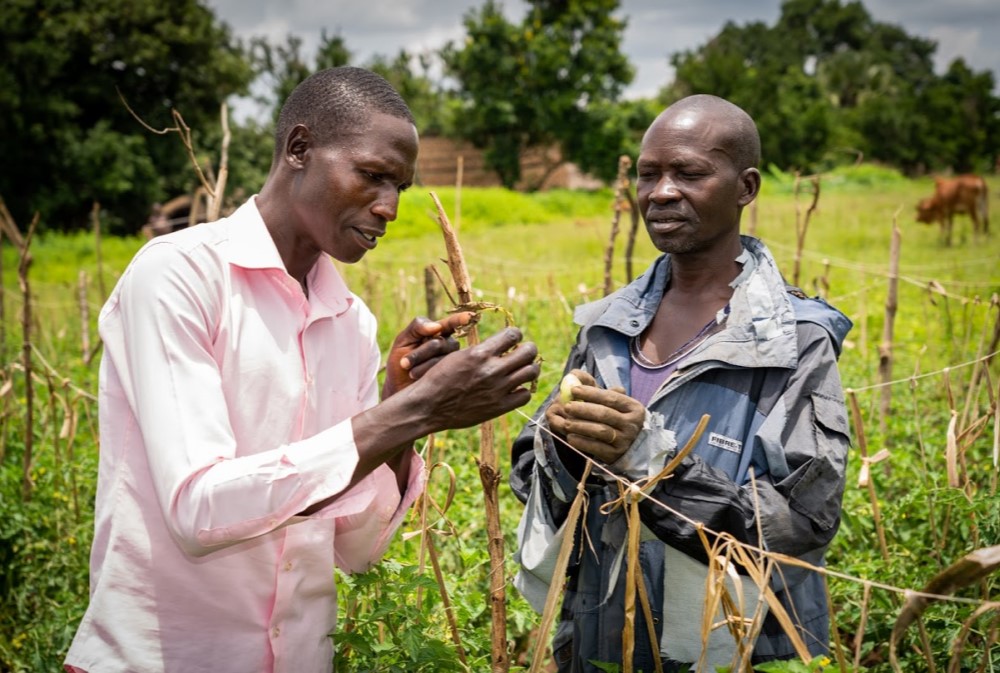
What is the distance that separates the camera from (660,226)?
1904 mm

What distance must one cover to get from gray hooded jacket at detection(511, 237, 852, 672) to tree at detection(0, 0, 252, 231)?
17283 mm

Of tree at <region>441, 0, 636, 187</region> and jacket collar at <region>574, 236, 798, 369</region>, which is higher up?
tree at <region>441, 0, 636, 187</region>

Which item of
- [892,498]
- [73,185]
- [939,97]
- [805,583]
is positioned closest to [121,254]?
[73,185]

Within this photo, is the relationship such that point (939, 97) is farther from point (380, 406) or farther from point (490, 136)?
point (380, 406)

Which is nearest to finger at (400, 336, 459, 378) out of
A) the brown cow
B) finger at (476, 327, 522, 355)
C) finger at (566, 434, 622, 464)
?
finger at (476, 327, 522, 355)

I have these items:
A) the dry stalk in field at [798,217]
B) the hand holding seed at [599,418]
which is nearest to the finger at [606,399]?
the hand holding seed at [599,418]

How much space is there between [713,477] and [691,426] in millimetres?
143

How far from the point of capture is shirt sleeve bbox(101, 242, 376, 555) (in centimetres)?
124

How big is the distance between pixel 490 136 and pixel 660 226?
1168 inches

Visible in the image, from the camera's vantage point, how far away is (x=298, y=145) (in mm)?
1626

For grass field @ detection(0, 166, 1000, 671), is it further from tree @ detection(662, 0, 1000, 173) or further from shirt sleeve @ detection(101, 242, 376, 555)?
tree @ detection(662, 0, 1000, 173)

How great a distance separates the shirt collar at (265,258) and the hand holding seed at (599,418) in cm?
50

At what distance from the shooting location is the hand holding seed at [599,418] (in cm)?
155

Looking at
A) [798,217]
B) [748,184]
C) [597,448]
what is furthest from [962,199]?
[597,448]
